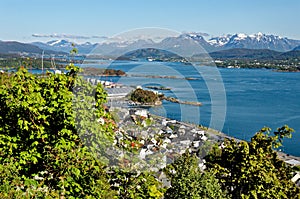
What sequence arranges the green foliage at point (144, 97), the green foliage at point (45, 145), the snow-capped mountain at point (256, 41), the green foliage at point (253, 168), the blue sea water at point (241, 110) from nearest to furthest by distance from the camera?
the green foliage at point (45, 145), the green foliage at point (253, 168), the blue sea water at point (241, 110), the green foliage at point (144, 97), the snow-capped mountain at point (256, 41)

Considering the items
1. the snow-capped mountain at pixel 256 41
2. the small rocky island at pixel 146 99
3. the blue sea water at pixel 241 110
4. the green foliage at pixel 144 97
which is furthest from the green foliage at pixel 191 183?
the snow-capped mountain at pixel 256 41

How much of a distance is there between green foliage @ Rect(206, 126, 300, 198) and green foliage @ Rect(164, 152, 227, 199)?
22 cm

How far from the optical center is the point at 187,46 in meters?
3.30

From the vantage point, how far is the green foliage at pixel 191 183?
69.8 inches

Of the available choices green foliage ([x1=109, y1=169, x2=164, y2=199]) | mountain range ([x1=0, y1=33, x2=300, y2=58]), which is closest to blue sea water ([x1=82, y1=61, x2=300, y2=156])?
mountain range ([x1=0, y1=33, x2=300, y2=58])

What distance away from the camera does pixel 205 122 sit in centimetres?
1620

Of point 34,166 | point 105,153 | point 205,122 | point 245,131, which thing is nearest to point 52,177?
point 34,166

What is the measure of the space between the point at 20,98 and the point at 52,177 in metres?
0.39

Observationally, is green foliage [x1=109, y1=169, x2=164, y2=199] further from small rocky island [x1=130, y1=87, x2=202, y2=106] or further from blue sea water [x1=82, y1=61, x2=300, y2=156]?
small rocky island [x1=130, y1=87, x2=202, y2=106]

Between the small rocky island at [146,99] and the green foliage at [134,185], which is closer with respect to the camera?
the green foliage at [134,185]

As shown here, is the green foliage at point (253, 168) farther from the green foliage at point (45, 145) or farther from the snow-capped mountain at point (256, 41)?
the snow-capped mountain at point (256, 41)

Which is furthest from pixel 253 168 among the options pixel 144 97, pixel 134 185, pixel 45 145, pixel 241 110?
pixel 144 97

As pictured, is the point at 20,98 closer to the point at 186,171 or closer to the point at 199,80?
the point at 186,171

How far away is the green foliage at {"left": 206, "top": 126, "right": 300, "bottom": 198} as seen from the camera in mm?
1978
